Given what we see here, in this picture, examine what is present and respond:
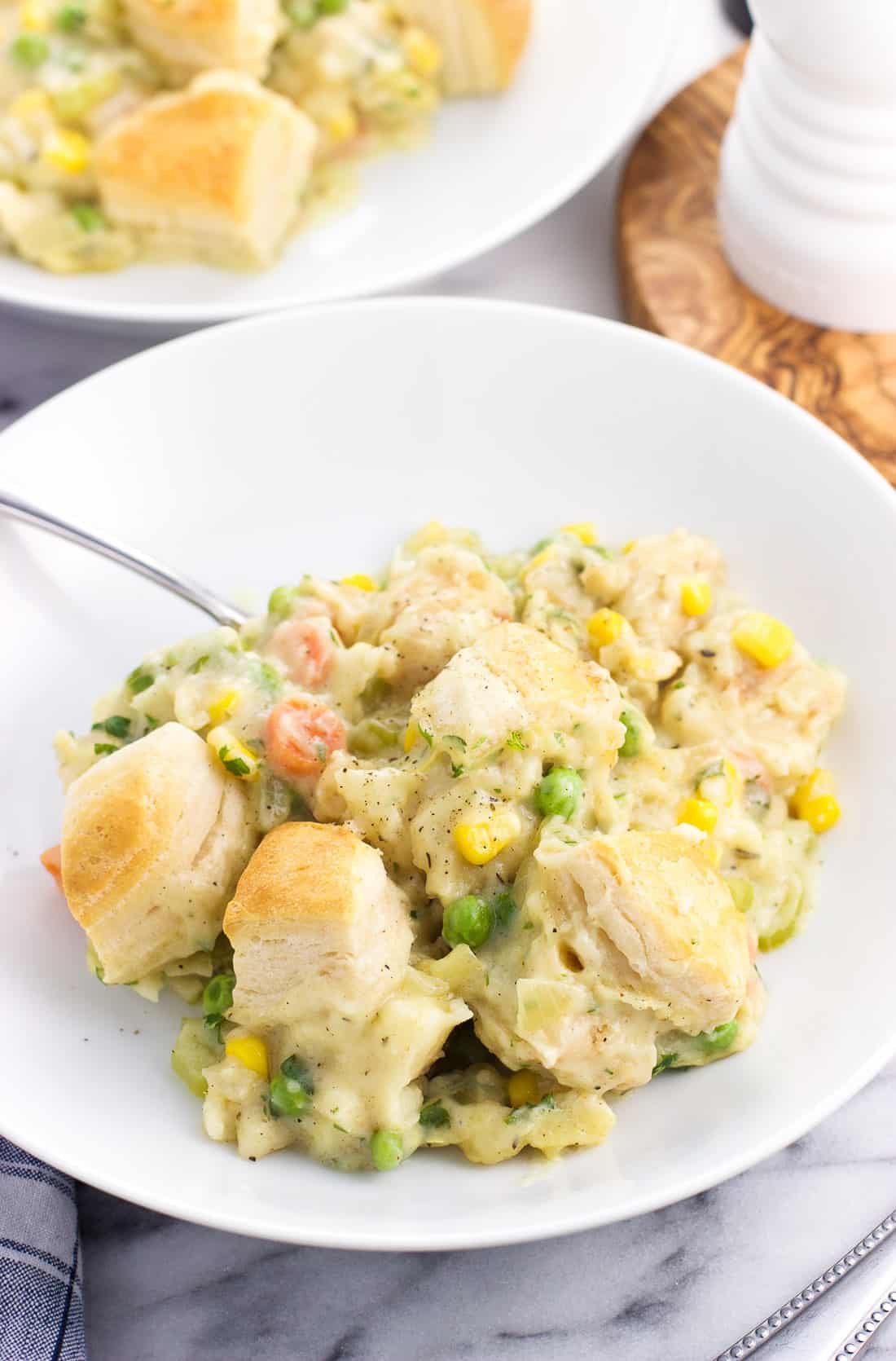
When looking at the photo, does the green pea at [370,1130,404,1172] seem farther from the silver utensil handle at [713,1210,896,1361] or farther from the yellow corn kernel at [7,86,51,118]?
the yellow corn kernel at [7,86,51,118]

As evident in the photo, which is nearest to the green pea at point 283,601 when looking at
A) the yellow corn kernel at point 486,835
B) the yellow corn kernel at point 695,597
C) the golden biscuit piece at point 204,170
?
the yellow corn kernel at point 486,835

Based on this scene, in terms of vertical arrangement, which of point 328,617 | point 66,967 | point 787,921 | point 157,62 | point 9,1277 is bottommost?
point 9,1277

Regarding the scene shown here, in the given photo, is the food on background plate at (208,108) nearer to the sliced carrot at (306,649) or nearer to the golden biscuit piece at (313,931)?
the sliced carrot at (306,649)

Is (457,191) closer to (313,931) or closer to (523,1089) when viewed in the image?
(313,931)

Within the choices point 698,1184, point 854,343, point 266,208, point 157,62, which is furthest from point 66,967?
point 157,62

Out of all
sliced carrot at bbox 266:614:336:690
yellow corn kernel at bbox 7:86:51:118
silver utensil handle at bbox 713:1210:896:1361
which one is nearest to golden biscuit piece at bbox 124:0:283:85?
yellow corn kernel at bbox 7:86:51:118

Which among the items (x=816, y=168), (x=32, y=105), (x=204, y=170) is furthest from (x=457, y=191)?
(x=32, y=105)

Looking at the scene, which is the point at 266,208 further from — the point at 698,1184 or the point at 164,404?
the point at 698,1184
